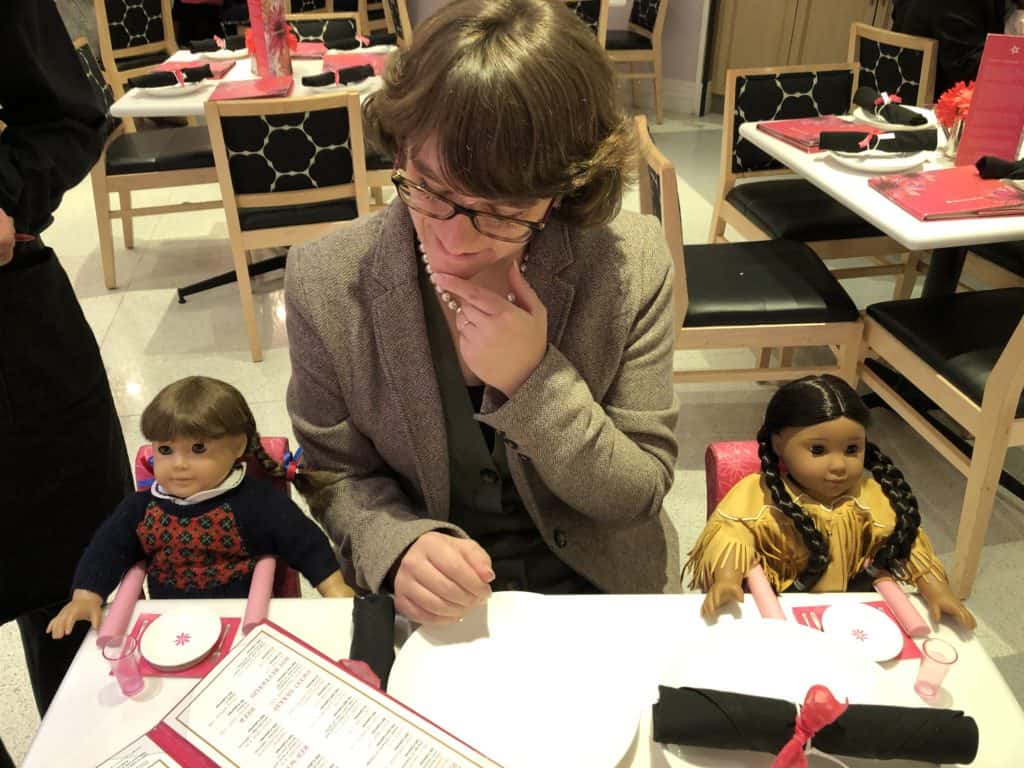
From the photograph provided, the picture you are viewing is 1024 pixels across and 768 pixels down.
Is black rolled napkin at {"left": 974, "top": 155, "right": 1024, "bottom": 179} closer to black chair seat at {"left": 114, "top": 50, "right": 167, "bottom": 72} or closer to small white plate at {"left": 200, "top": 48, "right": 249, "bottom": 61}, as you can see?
small white plate at {"left": 200, "top": 48, "right": 249, "bottom": 61}

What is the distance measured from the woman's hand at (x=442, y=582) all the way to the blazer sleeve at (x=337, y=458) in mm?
83

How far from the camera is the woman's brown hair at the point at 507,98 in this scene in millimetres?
803

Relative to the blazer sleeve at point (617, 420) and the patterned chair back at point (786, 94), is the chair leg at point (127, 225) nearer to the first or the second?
the patterned chair back at point (786, 94)

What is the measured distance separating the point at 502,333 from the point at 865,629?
1.72ft

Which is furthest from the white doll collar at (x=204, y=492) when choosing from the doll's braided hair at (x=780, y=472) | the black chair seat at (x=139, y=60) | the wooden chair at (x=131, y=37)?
the black chair seat at (x=139, y=60)

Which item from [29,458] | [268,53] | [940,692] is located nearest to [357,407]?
[29,458]

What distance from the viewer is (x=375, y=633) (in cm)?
88

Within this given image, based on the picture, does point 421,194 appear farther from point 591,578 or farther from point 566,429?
point 591,578

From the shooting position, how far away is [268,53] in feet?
10.5

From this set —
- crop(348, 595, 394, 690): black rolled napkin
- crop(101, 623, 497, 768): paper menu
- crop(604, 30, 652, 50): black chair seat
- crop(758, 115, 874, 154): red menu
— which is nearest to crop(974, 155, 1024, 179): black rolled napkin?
crop(758, 115, 874, 154): red menu

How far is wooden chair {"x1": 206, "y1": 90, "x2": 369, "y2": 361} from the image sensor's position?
8.79 ft

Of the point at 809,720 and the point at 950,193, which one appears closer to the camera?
the point at 809,720

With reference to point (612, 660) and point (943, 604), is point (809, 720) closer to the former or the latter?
point (612, 660)

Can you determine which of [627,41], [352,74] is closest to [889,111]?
[352,74]
